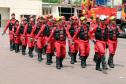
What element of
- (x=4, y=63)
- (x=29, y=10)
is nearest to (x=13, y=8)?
(x=29, y=10)

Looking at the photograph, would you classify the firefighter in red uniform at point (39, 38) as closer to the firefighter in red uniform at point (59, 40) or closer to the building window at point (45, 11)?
the firefighter in red uniform at point (59, 40)

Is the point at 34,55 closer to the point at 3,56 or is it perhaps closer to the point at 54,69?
the point at 3,56

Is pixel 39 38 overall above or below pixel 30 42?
above

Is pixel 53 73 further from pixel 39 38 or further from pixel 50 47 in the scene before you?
pixel 39 38

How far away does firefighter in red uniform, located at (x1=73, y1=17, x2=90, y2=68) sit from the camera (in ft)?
51.4

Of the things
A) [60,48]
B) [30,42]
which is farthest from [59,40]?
[30,42]

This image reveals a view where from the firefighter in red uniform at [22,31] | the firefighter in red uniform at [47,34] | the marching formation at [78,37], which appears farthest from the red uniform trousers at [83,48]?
the firefighter in red uniform at [22,31]

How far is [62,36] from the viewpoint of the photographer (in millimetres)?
15484

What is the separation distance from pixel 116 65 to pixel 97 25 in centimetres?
219

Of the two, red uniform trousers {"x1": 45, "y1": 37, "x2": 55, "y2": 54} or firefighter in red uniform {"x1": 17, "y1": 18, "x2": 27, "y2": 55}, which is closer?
red uniform trousers {"x1": 45, "y1": 37, "x2": 55, "y2": 54}

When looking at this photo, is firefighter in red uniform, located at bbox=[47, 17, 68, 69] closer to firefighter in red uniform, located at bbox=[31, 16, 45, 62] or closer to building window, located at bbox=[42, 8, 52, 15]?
firefighter in red uniform, located at bbox=[31, 16, 45, 62]

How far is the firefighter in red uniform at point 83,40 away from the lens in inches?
617

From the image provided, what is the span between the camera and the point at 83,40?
15.8 meters

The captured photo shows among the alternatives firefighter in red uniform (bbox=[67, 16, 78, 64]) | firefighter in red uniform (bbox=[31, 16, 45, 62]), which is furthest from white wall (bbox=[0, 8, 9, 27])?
firefighter in red uniform (bbox=[67, 16, 78, 64])
